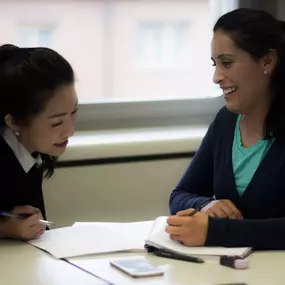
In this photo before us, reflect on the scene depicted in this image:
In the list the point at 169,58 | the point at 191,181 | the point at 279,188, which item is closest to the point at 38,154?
the point at 191,181

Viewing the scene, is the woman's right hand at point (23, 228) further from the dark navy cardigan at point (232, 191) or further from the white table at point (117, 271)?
the dark navy cardigan at point (232, 191)

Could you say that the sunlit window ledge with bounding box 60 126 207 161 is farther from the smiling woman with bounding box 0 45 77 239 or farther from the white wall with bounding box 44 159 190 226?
the smiling woman with bounding box 0 45 77 239

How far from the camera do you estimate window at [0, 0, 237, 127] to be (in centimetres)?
271

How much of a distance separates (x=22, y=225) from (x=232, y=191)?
575mm

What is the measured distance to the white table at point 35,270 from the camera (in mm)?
1471

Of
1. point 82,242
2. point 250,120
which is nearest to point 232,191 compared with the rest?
point 250,120

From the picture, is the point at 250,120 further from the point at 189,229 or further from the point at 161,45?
the point at 161,45

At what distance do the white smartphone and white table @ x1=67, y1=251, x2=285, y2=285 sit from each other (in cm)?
1

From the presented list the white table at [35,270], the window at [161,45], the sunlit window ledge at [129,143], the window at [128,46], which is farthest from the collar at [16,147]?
the window at [161,45]

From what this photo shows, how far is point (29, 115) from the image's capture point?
5.97 feet

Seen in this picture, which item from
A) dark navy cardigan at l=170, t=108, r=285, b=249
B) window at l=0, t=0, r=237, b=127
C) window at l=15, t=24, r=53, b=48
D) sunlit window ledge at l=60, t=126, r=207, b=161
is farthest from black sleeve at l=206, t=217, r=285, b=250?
window at l=15, t=24, r=53, b=48

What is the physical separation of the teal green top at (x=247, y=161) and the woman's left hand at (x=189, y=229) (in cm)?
25

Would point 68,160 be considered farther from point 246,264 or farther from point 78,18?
point 246,264

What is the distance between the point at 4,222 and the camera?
1803 mm
